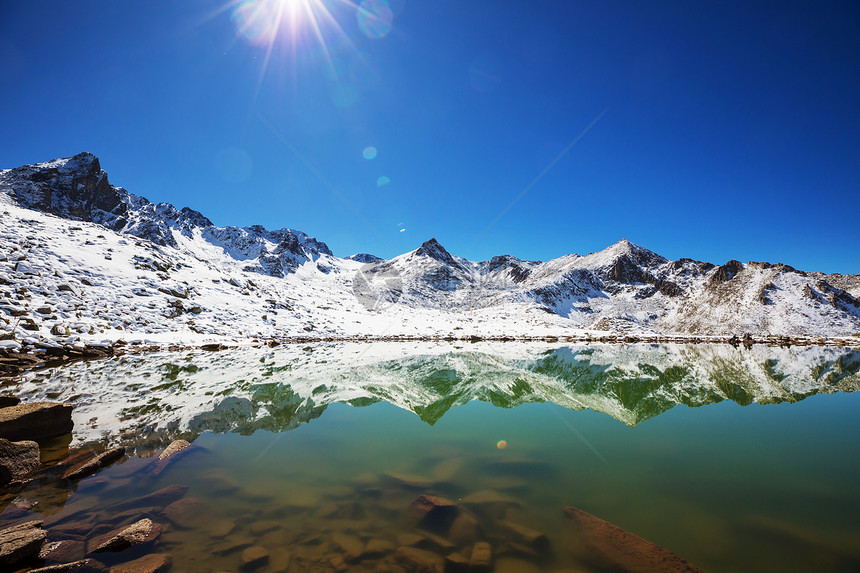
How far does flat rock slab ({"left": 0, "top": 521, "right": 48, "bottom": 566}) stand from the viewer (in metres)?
4.55

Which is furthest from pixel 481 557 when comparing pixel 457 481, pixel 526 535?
pixel 457 481

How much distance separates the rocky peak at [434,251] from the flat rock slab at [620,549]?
144806 mm

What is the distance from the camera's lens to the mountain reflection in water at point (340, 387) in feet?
39.0

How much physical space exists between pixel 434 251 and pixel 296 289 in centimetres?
9473

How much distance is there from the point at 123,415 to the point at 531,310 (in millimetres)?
90654

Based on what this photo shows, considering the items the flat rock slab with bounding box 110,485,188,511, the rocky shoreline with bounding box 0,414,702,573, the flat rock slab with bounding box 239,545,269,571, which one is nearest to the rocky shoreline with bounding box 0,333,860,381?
the flat rock slab with bounding box 110,485,188,511

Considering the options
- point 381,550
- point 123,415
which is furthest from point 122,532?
point 123,415

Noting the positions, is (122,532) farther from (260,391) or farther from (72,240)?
(72,240)

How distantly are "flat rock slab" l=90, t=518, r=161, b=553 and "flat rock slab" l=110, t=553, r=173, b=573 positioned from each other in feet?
1.77

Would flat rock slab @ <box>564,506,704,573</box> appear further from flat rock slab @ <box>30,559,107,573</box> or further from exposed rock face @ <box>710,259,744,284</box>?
exposed rock face @ <box>710,259,744,284</box>

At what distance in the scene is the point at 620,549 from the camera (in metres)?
4.97

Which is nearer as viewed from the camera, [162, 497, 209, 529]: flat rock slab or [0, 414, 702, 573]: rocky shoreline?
[0, 414, 702, 573]: rocky shoreline

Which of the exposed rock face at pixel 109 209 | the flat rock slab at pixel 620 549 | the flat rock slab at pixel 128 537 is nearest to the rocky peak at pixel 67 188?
the exposed rock face at pixel 109 209

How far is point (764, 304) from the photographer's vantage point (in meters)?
75.9
